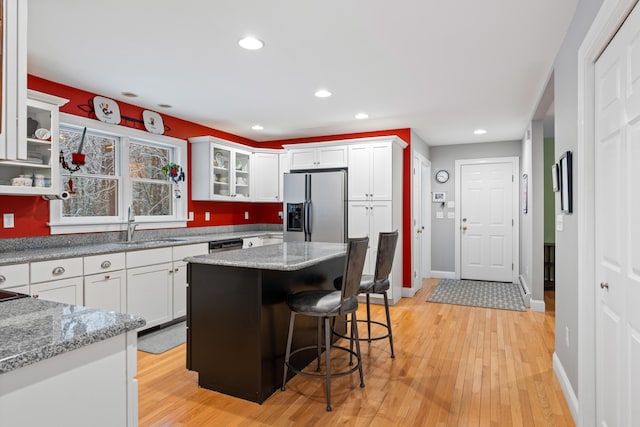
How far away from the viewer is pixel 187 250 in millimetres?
4152

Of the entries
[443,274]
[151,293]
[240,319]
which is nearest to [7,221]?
[151,293]

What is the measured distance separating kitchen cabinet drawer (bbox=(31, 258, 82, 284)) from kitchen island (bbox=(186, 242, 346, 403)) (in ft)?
3.72

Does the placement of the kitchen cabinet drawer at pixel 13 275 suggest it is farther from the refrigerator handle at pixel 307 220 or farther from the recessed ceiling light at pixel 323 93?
the refrigerator handle at pixel 307 220

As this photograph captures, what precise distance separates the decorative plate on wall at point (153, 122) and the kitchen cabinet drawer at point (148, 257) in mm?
1469

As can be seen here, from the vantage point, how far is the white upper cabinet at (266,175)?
5.91m

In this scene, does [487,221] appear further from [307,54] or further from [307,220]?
[307,54]

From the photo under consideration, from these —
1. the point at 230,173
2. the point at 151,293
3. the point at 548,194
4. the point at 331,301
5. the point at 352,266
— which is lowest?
the point at 151,293

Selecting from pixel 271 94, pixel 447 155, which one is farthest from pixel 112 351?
pixel 447 155

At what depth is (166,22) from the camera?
7.96 ft

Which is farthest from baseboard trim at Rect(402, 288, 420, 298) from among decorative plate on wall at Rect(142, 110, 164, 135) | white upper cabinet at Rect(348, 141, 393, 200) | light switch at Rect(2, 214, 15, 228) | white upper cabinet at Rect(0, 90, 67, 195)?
light switch at Rect(2, 214, 15, 228)

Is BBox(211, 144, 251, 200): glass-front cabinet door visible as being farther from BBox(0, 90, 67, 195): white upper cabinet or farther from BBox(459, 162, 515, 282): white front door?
BBox(459, 162, 515, 282): white front door

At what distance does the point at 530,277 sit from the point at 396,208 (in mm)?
1864

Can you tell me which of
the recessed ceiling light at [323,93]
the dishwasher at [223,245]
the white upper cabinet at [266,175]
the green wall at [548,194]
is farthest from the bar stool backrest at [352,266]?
the green wall at [548,194]

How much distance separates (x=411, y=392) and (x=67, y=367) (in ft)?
7.21
